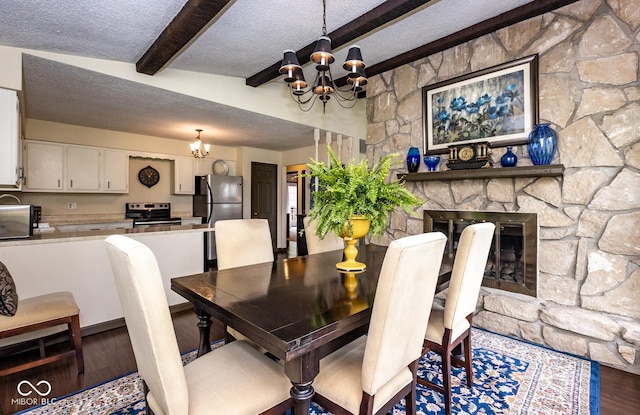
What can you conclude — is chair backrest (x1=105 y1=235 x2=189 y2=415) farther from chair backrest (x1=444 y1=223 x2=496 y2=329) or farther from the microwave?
the microwave

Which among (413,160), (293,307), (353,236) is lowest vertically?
(293,307)

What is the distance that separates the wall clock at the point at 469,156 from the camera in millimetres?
2859

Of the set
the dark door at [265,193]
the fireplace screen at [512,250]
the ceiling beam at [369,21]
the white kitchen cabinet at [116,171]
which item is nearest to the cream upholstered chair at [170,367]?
the fireplace screen at [512,250]

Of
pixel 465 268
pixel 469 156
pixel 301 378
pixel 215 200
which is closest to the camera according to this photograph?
pixel 301 378

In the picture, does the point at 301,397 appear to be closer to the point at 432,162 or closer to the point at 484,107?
the point at 432,162

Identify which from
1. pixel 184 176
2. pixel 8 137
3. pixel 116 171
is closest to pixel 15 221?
pixel 8 137

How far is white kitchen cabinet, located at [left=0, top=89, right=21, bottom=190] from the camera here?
2.60 metres

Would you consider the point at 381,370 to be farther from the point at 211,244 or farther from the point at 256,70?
the point at 211,244

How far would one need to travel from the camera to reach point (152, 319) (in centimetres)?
95

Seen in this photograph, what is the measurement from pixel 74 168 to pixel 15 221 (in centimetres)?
274

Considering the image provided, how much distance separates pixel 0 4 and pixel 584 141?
4.26 metres

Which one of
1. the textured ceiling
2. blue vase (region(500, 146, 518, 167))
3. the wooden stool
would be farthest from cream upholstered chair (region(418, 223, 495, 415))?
the wooden stool

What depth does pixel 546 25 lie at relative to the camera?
2629 millimetres

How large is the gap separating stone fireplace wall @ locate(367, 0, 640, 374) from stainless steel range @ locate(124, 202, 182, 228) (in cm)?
506
